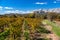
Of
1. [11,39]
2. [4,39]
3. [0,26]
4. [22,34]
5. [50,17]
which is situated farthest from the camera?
[50,17]

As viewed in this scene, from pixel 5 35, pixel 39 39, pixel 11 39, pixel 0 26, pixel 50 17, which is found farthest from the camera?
pixel 50 17

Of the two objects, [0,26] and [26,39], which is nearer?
[26,39]

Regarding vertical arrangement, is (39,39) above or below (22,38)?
below

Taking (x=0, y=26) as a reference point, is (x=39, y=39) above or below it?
below

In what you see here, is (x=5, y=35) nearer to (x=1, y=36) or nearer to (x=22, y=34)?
(x=1, y=36)

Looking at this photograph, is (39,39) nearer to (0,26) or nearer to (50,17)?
(0,26)

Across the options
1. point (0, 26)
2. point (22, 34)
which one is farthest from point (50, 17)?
point (22, 34)

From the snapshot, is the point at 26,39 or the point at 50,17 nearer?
the point at 26,39

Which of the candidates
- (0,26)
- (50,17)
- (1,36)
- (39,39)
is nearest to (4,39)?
(1,36)

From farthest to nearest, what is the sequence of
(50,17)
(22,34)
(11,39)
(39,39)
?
(50,17)
(39,39)
(22,34)
(11,39)
